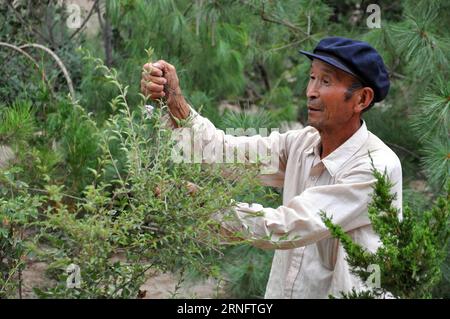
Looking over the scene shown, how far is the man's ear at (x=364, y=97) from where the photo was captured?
2.53 m

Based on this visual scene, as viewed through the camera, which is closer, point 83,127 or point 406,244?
point 406,244

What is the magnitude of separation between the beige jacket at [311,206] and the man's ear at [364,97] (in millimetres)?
59

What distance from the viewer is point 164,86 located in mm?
2494

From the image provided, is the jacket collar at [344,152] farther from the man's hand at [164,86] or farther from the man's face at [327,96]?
the man's hand at [164,86]

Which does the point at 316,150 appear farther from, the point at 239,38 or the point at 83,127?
the point at 239,38

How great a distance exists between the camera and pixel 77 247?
201cm

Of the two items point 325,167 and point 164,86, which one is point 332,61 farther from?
point 164,86

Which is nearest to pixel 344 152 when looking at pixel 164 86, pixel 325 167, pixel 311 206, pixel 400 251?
pixel 325 167

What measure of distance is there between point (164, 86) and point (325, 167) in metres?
0.45

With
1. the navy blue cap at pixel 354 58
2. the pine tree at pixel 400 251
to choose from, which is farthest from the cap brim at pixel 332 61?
the pine tree at pixel 400 251

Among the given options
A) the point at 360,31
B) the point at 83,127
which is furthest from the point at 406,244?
the point at 360,31

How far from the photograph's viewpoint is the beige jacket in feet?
7.54

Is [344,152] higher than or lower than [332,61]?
lower

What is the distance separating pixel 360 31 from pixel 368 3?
230mm
